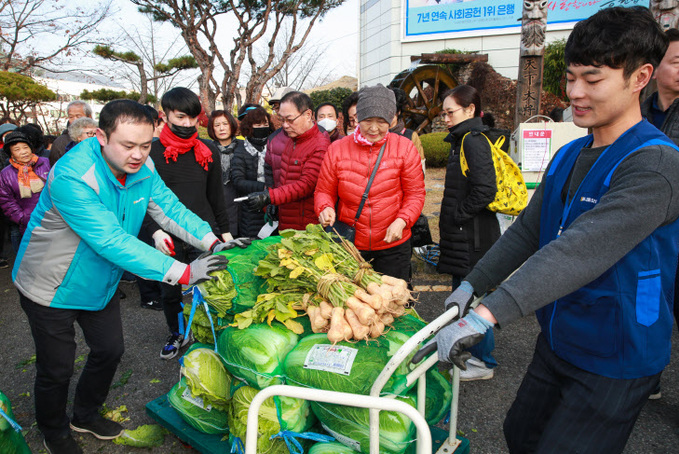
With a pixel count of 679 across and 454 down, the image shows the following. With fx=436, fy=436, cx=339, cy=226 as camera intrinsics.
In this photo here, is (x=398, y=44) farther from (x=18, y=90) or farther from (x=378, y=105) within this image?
(x=378, y=105)

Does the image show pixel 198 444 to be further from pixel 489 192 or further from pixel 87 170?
pixel 489 192

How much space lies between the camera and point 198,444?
2.55 meters

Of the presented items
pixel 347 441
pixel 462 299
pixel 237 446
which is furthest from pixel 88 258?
pixel 462 299

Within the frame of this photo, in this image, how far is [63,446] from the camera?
104 inches

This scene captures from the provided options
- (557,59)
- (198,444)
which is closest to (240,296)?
(198,444)

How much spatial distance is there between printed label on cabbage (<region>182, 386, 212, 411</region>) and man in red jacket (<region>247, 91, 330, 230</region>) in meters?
1.68

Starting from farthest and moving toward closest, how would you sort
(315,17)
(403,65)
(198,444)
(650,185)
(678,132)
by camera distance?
(315,17) < (403,65) < (678,132) < (198,444) < (650,185)

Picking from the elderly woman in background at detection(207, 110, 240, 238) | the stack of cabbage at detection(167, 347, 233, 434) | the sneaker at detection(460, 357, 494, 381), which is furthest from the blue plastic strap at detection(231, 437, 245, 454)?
the elderly woman in background at detection(207, 110, 240, 238)

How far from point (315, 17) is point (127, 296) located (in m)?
20.6

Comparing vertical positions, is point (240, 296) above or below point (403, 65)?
below

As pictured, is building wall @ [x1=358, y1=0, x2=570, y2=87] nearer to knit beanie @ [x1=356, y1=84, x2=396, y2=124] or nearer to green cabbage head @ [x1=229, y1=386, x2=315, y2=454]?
knit beanie @ [x1=356, y1=84, x2=396, y2=124]

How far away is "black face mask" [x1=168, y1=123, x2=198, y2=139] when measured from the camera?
3.75 m

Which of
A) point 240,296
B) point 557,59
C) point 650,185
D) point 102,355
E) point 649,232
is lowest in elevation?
point 102,355

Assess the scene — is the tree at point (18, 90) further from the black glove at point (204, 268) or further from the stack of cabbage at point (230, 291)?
the black glove at point (204, 268)
